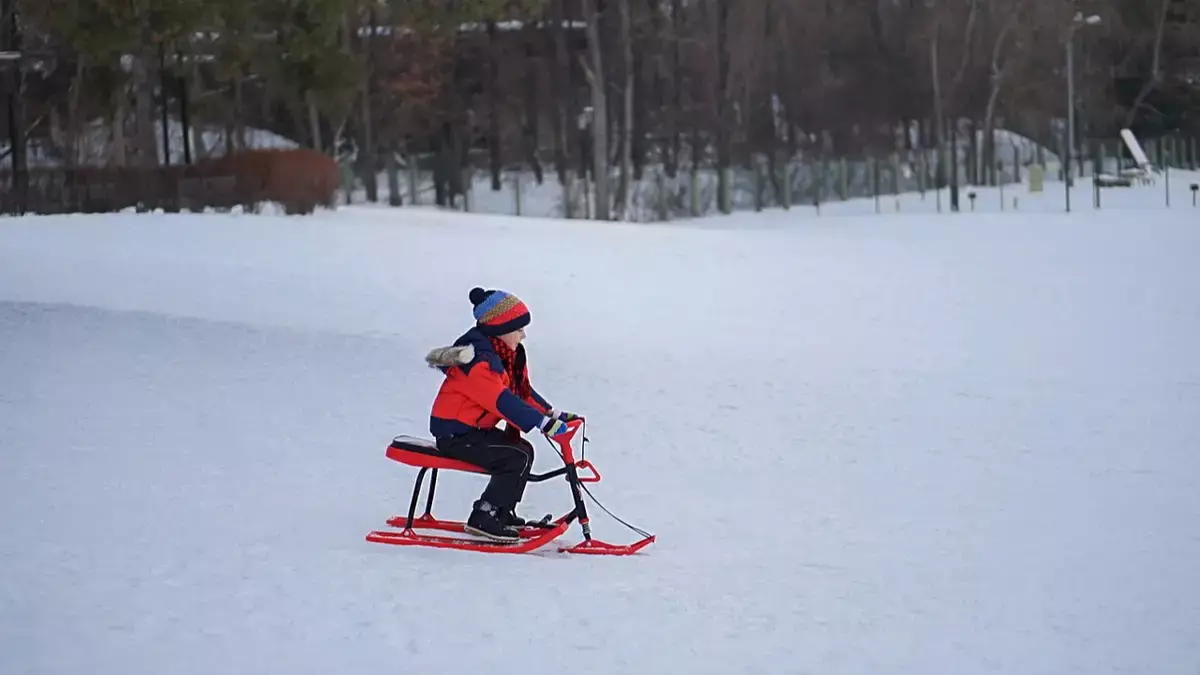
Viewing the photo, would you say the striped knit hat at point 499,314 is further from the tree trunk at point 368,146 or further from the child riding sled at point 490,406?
the tree trunk at point 368,146

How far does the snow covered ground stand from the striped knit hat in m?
1.25

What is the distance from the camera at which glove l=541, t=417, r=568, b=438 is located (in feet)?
31.2

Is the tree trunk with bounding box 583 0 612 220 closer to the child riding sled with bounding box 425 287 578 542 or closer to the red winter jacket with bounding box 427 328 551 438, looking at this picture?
the child riding sled with bounding box 425 287 578 542

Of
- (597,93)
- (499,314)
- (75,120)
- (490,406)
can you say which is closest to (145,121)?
(75,120)

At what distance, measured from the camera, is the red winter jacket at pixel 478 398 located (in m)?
9.54

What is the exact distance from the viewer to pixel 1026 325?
22234 millimetres

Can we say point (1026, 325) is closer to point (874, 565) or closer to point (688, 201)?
point (874, 565)

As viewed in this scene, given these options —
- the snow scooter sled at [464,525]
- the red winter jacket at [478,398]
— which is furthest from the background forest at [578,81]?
the red winter jacket at [478,398]

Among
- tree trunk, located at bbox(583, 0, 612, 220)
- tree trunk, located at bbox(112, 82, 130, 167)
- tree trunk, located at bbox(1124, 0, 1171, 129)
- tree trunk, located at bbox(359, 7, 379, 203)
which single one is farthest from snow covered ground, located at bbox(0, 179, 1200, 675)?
tree trunk, located at bbox(1124, 0, 1171, 129)

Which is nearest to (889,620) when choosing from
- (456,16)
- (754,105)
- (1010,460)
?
(1010,460)

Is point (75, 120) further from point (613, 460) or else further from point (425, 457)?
point (425, 457)

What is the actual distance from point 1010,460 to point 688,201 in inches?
1616

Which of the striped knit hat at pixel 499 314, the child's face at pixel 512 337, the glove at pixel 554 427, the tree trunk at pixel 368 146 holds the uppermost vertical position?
the tree trunk at pixel 368 146

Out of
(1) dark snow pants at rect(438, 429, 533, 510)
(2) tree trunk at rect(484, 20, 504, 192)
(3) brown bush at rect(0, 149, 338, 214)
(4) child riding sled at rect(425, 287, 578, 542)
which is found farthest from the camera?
(2) tree trunk at rect(484, 20, 504, 192)
